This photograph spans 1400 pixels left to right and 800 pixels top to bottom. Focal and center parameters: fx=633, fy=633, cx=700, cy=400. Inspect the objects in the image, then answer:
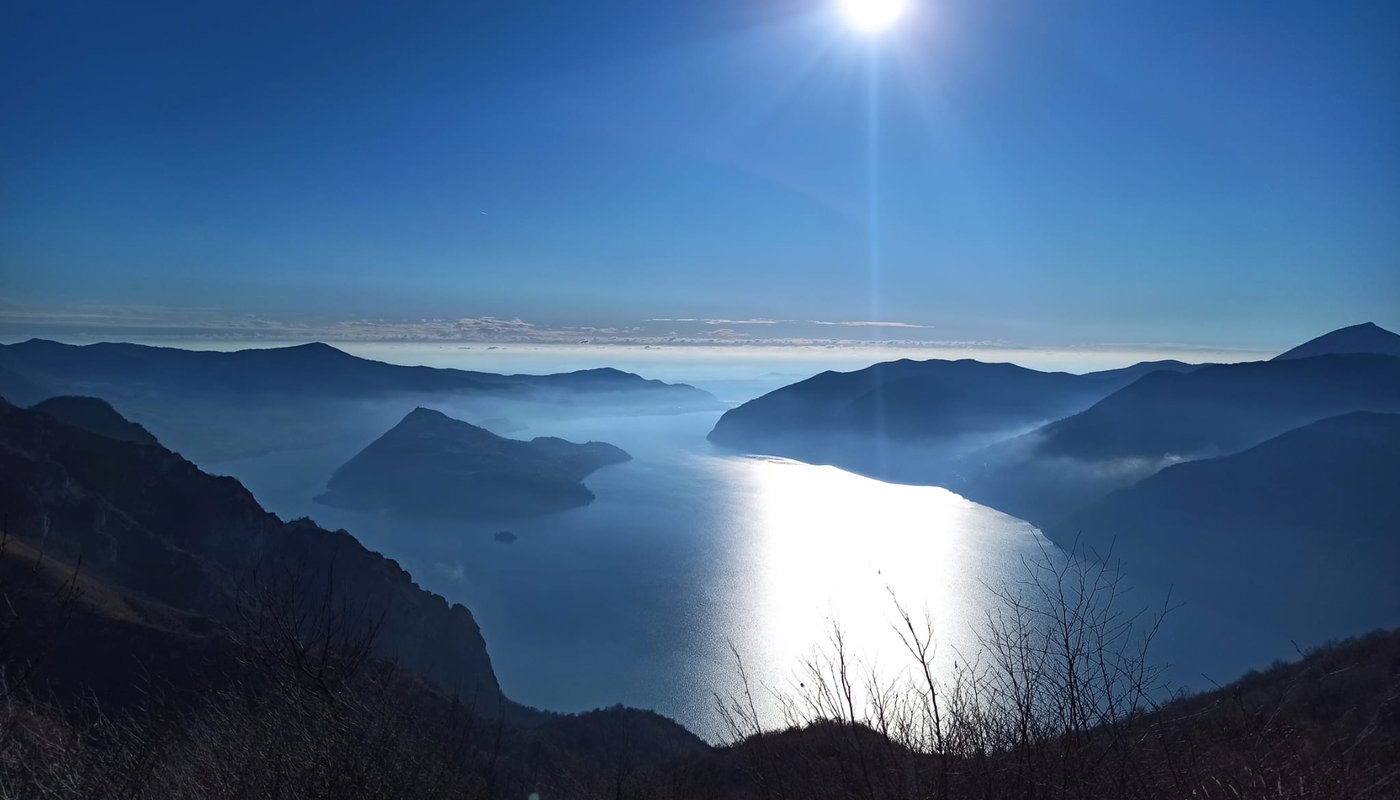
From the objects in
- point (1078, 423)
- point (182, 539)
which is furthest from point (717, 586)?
point (1078, 423)

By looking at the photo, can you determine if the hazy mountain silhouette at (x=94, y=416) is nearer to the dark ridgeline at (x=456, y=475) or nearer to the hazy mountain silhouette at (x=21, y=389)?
the dark ridgeline at (x=456, y=475)

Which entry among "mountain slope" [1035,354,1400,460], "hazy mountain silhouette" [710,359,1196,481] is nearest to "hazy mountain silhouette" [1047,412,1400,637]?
"mountain slope" [1035,354,1400,460]

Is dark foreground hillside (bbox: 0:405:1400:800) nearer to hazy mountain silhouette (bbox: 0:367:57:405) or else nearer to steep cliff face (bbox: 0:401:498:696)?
steep cliff face (bbox: 0:401:498:696)

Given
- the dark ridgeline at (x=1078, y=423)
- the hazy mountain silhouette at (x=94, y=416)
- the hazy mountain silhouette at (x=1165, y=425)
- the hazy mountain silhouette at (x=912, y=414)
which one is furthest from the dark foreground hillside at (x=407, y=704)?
the hazy mountain silhouette at (x=912, y=414)

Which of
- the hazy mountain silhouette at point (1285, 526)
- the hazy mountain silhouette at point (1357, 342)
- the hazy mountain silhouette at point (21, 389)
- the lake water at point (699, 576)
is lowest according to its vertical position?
the lake water at point (699, 576)

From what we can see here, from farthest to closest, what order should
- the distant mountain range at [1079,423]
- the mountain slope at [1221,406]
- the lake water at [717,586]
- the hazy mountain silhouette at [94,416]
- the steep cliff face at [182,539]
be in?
the mountain slope at [1221,406]
the distant mountain range at [1079,423]
the hazy mountain silhouette at [94,416]
the lake water at [717,586]
the steep cliff face at [182,539]

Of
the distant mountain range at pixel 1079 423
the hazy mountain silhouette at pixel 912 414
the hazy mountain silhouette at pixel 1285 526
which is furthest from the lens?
the hazy mountain silhouette at pixel 912 414

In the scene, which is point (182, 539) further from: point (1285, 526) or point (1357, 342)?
point (1357, 342)

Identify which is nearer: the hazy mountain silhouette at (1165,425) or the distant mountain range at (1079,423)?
the hazy mountain silhouette at (1165,425)
